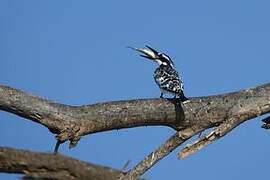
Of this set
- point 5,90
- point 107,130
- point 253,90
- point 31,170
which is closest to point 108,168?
point 107,130

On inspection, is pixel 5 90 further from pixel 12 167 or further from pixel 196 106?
pixel 196 106

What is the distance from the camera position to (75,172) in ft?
6.36

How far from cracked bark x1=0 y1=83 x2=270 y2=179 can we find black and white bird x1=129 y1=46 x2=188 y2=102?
0.30 ft

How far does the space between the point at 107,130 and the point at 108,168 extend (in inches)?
5.8

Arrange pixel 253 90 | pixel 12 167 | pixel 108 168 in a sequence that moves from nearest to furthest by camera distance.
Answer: pixel 12 167, pixel 108 168, pixel 253 90

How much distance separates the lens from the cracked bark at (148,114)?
1.92 metres

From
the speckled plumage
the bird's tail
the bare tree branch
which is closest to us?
the bare tree branch

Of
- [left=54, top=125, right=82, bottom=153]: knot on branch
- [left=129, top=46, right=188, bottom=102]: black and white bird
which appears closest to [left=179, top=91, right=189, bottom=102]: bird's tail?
[left=129, top=46, right=188, bottom=102]: black and white bird

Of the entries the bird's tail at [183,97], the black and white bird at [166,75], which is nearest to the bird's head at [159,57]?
the black and white bird at [166,75]

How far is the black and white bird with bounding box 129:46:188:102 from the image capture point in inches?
88.6

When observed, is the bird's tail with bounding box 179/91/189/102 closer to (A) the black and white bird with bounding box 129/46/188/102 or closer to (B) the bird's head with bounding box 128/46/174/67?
(A) the black and white bird with bounding box 129/46/188/102

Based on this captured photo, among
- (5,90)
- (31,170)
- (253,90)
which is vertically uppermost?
(253,90)

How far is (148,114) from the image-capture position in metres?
2.08

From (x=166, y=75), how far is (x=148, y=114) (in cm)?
44
